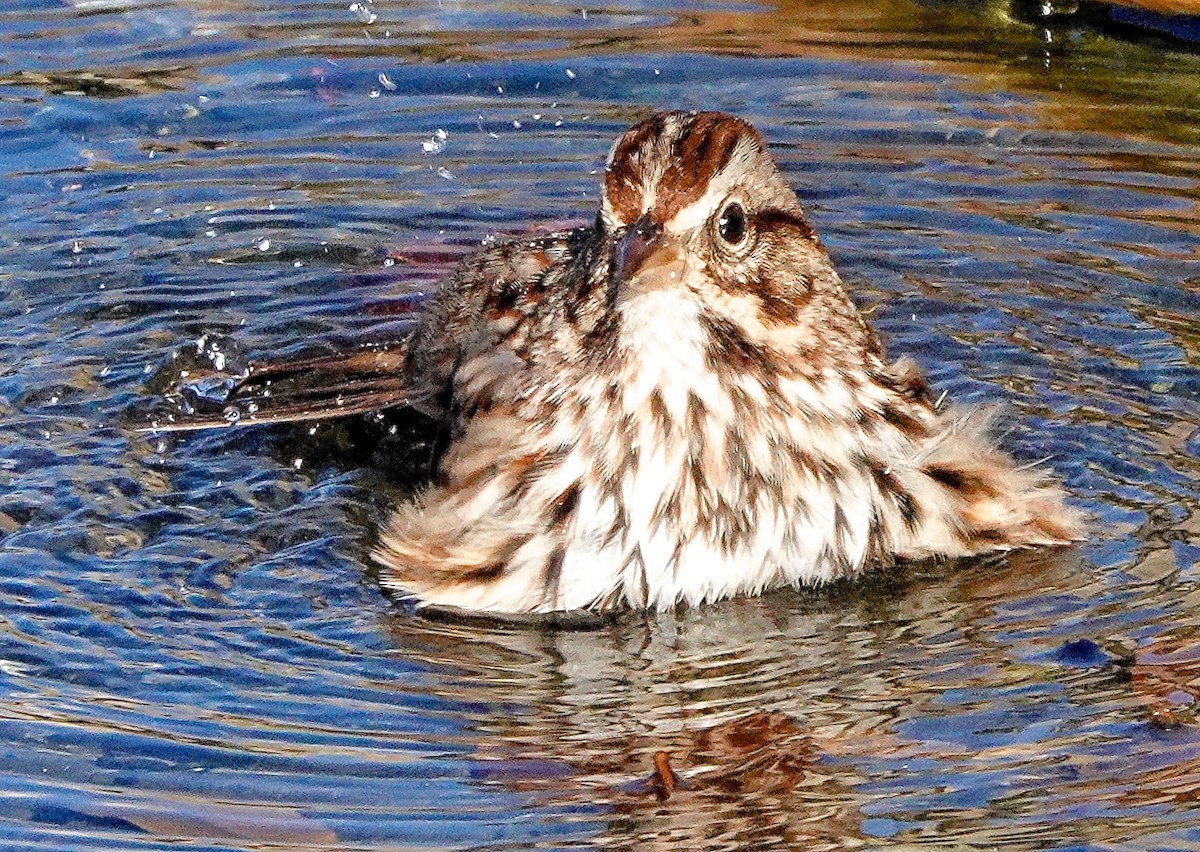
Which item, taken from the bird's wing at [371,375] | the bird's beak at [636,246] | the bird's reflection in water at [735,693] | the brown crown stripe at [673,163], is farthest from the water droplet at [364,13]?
the bird's beak at [636,246]

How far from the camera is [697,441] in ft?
19.9

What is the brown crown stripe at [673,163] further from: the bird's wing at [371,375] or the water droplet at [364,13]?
the water droplet at [364,13]

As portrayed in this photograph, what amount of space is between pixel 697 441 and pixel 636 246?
71 centimetres

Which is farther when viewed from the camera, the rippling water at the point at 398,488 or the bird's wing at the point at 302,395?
the bird's wing at the point at 302,395

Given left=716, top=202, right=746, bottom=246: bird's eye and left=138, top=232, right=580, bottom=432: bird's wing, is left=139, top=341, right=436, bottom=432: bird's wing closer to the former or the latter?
left=138, top=232, right=580, bottom=432: bird's wing

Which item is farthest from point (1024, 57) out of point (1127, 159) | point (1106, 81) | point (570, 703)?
point (570, 703)

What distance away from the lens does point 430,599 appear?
6254mm

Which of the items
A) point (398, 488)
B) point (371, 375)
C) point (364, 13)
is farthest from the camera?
point (364, 13)

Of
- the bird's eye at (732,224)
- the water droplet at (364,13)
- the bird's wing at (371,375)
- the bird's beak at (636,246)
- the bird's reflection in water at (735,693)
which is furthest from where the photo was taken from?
the water droplet at (364,13)

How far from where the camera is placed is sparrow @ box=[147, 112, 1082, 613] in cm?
586

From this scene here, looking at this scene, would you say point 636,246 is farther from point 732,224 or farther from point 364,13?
point 364,13

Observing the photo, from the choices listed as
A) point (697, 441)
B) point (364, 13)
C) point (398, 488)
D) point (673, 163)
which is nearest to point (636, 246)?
point (673, 163)

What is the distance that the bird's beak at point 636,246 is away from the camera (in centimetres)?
555

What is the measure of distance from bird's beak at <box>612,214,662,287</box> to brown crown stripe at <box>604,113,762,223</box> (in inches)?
1.4
